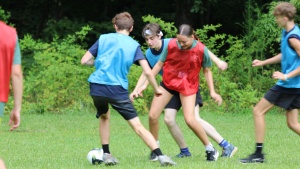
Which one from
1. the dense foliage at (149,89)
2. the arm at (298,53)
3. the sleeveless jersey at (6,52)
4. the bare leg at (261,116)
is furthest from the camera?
the dense foliage at (149,89)

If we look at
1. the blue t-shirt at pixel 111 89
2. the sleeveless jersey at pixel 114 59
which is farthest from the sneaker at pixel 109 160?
the sleeveless jersey at pixel 114 59

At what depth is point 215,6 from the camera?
2498cm

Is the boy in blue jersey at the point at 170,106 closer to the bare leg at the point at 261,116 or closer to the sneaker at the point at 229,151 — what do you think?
the sneaker at the point at 229,151

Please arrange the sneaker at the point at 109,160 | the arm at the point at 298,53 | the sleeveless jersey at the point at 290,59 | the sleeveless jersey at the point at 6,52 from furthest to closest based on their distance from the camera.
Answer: the sneaker at the point at 109,160 < the sleeveless jersey at the point at 290,59 < the arm at the point at 298,53 < the sleeveless jersey at the point at 6,52

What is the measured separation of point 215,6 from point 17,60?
19.2 metres

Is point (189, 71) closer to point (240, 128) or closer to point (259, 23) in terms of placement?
point (240, 128)

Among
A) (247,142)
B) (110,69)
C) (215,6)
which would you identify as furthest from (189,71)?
(215,6)

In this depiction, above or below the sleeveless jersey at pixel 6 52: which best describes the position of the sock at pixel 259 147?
below

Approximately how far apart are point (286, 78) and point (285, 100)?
411 mm

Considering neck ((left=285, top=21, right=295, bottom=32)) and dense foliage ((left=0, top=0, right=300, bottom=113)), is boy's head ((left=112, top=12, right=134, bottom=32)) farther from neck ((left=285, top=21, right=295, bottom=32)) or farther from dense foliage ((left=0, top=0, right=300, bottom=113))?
dense foliage ((left=0, top=0, right=300, bottom=113))

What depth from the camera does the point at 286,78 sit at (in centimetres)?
885

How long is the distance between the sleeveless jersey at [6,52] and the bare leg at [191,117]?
4043mm

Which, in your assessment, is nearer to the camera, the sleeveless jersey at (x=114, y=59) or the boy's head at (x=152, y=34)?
the sleeveless jersey at (x=114, y=59)

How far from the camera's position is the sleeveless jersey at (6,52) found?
19.8 feet
